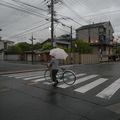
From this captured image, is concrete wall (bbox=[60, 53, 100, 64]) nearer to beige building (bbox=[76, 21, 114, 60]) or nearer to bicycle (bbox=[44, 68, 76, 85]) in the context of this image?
beige building (bbox=[76, 21, 114, 60])

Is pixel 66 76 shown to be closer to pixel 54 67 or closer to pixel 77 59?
pixel 54 67

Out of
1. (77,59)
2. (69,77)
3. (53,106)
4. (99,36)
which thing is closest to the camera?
(53,106)

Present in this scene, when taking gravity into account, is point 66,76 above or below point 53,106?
above

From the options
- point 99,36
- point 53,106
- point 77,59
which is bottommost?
point 53,106

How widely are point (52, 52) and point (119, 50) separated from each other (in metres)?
79.8

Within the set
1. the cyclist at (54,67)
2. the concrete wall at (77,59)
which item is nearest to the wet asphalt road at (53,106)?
the cyclist at (54,67)

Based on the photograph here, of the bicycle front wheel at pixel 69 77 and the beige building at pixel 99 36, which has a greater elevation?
the beige building at pixel 99 36

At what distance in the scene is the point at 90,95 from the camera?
8.31m

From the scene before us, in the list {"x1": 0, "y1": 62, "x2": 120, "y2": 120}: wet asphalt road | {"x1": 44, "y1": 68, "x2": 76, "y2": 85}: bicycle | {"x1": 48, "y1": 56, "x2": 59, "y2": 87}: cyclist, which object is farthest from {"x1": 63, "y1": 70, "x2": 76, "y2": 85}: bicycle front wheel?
{"x1": 0, "y1": 62, "x2": 120, "y2": 120}: wet asphalt road

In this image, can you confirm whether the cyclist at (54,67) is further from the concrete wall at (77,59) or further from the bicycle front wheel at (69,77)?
the concrete wall at (77,59)

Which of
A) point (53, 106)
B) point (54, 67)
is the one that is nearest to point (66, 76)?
point (54, 67)

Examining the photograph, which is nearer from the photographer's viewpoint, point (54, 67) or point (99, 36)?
point (54, 67)

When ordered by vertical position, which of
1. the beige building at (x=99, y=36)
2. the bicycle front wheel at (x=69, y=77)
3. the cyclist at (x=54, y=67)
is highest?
the beige building at (x=99, y=36)

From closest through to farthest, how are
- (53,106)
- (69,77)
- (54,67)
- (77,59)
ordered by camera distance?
(53,106) < (54,67) < (69,77) < (77,59)
